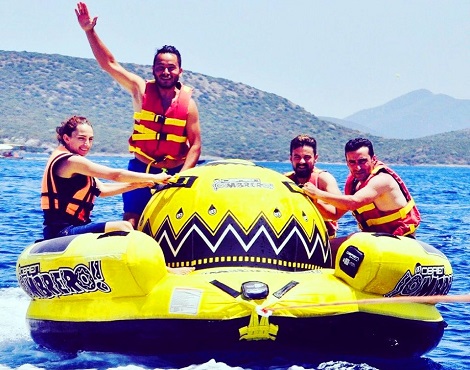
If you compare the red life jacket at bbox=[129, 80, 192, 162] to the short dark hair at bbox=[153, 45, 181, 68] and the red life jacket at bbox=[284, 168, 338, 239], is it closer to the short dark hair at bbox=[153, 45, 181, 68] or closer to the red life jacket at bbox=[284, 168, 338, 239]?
the short dark hair at bbox=[153, 45, 181, 68]

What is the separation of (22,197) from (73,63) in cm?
11783

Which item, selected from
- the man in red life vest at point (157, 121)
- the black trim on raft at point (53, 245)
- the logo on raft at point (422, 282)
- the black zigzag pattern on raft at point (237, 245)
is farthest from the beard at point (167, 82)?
the logo on raft at point (422, 282)

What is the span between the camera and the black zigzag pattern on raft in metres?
5.61

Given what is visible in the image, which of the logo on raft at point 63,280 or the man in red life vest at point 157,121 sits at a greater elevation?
the man in red life vest at point 157,121

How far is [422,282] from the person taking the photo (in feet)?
17.9

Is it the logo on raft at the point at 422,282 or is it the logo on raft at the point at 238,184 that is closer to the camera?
the logo on raft at the point at 422,282

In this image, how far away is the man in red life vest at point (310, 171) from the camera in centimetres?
659

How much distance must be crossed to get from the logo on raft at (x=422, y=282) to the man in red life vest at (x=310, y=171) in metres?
1.28

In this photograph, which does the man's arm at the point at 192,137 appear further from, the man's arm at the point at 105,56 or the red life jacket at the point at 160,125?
the man's arm at the point at 105,56

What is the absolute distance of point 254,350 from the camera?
5.27m

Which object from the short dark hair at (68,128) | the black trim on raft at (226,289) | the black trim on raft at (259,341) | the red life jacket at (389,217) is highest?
the short dark hair at (68,128)

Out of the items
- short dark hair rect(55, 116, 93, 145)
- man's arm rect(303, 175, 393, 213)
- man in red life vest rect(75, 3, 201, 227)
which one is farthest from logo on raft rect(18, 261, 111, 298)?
man's arm rect(303, 175, 393, 213)

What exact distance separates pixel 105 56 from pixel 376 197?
2.54 m

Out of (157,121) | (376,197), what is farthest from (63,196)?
(376,197)
